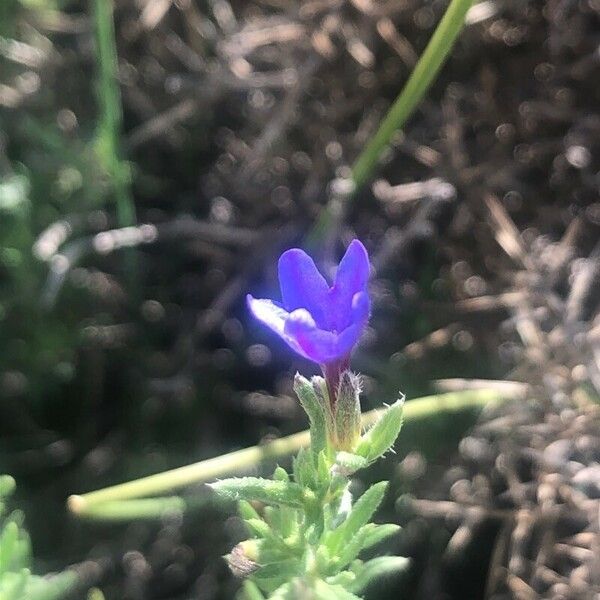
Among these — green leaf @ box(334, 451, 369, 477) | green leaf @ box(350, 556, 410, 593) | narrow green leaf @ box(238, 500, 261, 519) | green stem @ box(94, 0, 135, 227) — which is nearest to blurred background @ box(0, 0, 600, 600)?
green stem @ box(94, 0, 135, 227)

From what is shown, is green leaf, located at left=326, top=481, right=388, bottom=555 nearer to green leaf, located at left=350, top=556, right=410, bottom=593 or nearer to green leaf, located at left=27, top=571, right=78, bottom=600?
green leaf, located at left=350, top=556, right=410, bottom=593

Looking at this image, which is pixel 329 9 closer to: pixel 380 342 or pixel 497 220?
pixel 497 220

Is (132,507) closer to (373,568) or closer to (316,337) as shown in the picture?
(373,568)

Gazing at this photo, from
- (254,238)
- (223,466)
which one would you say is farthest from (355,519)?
(254,238)

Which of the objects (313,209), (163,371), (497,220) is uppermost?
(313,209)

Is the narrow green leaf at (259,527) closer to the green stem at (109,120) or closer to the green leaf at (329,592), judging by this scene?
the green leaf at (329,592)

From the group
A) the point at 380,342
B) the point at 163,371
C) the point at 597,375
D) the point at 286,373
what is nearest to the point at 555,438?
A: the point at 597,375
